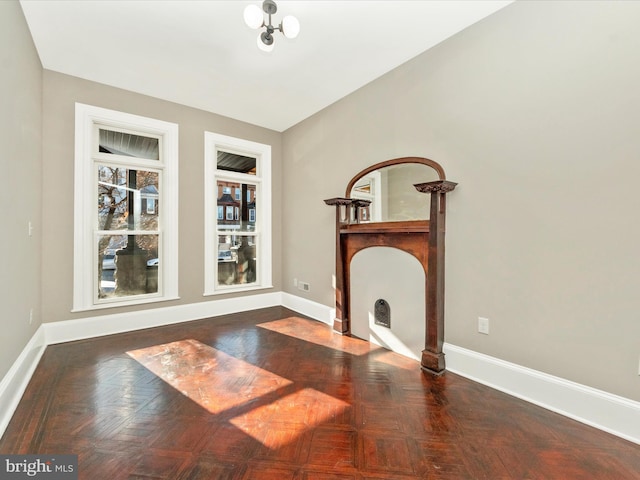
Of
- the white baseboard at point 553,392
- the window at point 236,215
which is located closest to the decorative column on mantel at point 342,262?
the white baseboard at point 553,392

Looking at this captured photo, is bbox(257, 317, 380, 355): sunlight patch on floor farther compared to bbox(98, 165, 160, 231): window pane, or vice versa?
bbox(98, 165, 160, 231): window pane

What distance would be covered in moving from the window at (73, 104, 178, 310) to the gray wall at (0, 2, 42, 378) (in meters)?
0.42

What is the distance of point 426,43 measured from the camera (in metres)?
2.73

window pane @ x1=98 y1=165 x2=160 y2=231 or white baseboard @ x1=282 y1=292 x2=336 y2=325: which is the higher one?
window pane @ x1=98 y1=165 x2=160 y2=231

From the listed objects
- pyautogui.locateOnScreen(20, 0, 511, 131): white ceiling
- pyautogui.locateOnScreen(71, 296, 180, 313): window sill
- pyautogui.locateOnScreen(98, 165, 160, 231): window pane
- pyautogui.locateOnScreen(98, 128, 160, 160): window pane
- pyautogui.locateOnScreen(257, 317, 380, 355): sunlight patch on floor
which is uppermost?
pyautogui.locateOnScreen(20, 0, 511, 131): white ceiling

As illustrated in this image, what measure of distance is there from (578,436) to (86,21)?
4743mm

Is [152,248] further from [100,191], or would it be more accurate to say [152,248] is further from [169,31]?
[169,31]

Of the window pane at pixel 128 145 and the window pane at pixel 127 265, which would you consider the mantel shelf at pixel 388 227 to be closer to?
the window pane at pixel 127 265

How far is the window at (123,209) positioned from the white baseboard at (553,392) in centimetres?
360

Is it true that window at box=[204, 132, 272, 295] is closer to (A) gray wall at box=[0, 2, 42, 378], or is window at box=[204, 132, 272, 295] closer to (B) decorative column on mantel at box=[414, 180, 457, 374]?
(A) gray wall at box=[0, 2, 42, 378]

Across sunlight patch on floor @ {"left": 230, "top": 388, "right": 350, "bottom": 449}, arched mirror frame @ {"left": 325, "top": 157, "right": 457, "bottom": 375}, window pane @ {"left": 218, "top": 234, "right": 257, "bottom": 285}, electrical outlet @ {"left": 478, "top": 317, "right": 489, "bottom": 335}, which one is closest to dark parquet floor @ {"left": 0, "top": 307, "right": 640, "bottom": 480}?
sunlight patch on floor @ {"left": 230, "top": 388, "right": 350, "bottom": 449}

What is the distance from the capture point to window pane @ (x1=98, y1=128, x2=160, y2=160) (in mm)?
3594

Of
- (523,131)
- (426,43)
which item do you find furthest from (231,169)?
(523,131)

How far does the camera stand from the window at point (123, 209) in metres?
3.37
